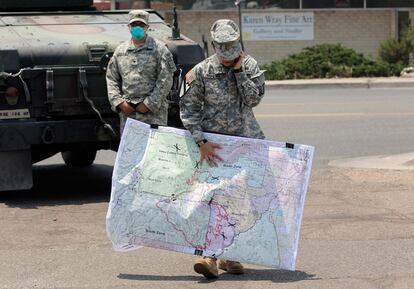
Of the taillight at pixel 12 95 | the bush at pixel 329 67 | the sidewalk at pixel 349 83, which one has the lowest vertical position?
the sidewalk at pixel 349 83

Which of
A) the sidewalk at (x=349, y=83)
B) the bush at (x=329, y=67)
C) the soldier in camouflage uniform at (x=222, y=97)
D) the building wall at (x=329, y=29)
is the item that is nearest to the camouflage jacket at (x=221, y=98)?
the soldier in camouflage uniform at (x=222, y=97)

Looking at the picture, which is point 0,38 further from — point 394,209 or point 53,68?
point 394,209

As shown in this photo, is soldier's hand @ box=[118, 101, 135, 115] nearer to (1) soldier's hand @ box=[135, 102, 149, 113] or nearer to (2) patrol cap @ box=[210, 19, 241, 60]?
(1) soldier's hand @ box=[135, 102, 149, 113]

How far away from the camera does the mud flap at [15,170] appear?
28.7 ft

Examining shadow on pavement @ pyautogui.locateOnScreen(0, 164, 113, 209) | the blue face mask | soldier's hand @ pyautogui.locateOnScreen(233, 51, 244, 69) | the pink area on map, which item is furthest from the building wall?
the pink area on map

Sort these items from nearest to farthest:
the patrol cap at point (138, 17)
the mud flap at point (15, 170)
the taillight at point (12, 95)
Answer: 1. the patrol cap at point (138, 17)
2. the taillight at point (12, 95)
3. the mud flap at point (15, 170)

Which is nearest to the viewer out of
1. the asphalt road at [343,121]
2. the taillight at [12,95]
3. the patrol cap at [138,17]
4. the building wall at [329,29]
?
the patrol cap at [138,17]

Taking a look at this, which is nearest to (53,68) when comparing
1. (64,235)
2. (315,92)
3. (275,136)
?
(64,235)

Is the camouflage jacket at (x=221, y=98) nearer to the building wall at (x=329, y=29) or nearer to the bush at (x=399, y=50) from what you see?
the bush at (x=399, y=50)

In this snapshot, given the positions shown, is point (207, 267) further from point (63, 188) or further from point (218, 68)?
point (63, 188)

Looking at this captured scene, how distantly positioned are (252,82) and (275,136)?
802 centimetres

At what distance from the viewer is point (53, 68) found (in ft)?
28.5

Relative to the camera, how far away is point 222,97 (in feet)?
20.0

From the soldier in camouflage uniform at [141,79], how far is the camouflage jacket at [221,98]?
1.69 meters
